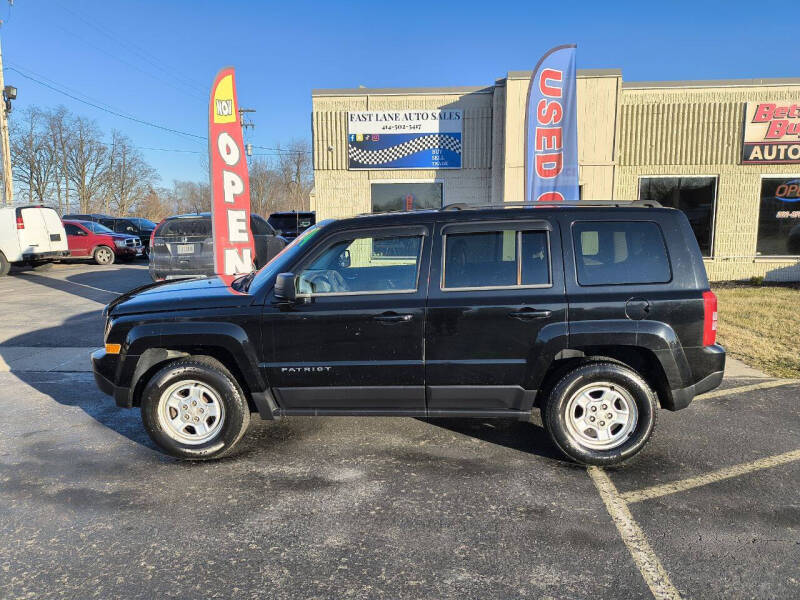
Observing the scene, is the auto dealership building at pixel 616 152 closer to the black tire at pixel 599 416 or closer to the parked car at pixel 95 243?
the black tire at pixel 599 416

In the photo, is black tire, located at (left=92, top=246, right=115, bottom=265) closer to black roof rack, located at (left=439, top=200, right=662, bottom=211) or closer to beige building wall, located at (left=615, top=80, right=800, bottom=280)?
beige building wall, located at (left=615, top=80, right=800, bottom=280)

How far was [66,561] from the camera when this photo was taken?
288cm

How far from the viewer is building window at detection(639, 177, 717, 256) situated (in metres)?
13.0

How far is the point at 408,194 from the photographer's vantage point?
44.3 feet

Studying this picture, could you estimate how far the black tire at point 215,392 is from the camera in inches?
160

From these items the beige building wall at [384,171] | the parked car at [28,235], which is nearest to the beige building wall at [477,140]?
the beige building wall at [384,171]

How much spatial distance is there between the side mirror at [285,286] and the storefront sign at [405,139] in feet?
32.8

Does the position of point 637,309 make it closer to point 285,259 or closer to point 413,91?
point 285,259

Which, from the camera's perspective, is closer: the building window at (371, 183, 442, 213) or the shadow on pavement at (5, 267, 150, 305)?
the shadow on pavement at (5, 267, 150, 305)

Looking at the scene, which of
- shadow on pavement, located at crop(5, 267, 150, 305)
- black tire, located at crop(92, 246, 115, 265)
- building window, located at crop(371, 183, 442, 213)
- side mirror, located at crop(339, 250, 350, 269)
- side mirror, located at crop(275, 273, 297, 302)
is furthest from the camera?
black tire, located at crop(92, 246, 115, 265)

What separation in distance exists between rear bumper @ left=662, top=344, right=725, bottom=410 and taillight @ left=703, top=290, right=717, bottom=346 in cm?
7

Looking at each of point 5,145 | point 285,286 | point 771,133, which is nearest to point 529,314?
point 285,286

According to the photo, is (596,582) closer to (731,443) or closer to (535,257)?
(535,257)

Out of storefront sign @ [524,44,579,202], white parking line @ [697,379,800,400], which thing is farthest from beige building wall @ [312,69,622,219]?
white parking line @ [697,379,800,400]
